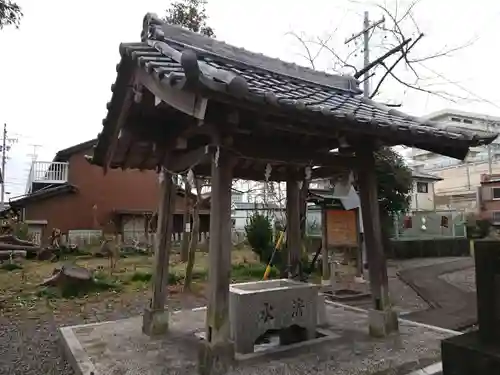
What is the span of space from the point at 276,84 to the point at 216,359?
3.40 metres

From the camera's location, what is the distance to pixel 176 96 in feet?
12.5

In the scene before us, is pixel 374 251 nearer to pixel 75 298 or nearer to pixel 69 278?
pixel 75 298

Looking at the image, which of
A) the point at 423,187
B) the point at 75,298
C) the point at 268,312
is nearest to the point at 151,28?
the point at 268,312

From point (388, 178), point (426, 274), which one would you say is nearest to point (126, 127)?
point (426, 274)

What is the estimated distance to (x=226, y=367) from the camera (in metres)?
4.21

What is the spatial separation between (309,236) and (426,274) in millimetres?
6167

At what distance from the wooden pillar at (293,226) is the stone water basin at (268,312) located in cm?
163

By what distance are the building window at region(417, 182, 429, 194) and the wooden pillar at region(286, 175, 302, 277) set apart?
24.5 metres

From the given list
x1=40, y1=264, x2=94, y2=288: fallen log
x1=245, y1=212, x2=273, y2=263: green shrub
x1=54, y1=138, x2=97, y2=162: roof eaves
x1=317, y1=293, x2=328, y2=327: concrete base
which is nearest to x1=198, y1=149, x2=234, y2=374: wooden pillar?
x1=317, y1=293, x2=328, y2=327: concrete base

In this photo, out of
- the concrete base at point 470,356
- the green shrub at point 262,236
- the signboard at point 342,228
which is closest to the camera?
the concrete base at point 470,356

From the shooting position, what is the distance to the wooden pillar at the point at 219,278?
4199 mm

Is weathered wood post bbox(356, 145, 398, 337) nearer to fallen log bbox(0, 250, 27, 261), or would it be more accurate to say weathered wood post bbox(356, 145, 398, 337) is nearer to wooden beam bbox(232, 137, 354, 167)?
wooden beam bbox(232, 137, 354, 167)

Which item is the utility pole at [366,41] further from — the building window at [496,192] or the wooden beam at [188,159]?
the building window at [496,192]

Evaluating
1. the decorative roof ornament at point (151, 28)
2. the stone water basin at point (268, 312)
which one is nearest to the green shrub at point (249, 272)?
the stone water basin at point (268, 312)
